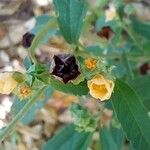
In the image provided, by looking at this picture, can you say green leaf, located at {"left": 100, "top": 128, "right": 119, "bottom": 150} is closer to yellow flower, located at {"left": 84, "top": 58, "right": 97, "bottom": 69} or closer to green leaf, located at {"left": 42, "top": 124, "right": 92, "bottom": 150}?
green leaf, located at {"left": 42, "top": 124, "right": 92, "bottom": 150}

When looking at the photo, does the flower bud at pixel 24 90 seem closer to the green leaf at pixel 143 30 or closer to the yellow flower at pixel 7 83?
the yellow flower at pixel 7 83

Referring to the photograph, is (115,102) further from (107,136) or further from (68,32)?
(107,136)

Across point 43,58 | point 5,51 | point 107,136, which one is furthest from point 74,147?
point 5,51

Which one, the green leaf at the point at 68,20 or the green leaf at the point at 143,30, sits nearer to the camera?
the green leaf at the point at 68,20

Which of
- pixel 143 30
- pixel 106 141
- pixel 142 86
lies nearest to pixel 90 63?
pixel 142 86

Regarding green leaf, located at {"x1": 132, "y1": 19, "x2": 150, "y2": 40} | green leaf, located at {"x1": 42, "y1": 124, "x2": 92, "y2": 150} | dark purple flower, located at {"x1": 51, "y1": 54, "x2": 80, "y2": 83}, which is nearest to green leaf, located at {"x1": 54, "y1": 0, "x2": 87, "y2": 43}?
dark purple flower, located at {"x1": 51, "y1": 54, "x2": 80, "y2": 83}

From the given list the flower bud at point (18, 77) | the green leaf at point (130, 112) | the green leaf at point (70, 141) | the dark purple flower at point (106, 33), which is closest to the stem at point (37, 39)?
the flower bud at point (18, 77)
